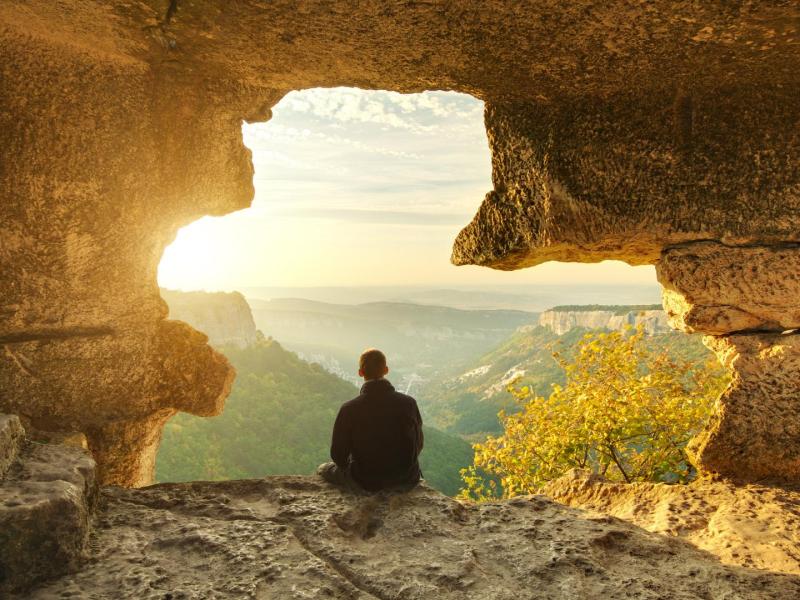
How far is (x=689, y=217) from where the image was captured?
4.50 metres

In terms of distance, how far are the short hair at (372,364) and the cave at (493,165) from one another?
1517 mm

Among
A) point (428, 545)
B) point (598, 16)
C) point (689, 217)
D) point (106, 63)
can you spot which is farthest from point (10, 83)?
point (689, 217)

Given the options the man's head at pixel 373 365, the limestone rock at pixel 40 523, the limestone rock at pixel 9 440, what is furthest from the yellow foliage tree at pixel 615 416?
the limestone rock at pixel 9 440

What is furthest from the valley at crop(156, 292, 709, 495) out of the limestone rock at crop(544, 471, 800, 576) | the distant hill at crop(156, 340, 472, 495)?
the limestone rock at crop(544, 471, 800, 576)

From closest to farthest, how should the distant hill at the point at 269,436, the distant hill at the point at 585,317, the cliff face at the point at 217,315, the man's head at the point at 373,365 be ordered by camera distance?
the man's head at the point at 373,365
the distant hill at the point at 269,436
the cliff face at the point at 217,315
the distant hill at the point at 585,317

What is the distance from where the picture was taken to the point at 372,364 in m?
4.46

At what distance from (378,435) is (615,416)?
600 cm

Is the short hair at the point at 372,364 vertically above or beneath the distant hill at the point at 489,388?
above

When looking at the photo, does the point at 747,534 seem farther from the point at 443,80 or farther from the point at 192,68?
the point at 192,68

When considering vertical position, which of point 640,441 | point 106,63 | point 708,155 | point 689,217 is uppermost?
point 106,63

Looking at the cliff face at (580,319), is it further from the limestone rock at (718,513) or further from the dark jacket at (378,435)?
the dark jacket at (378,435)

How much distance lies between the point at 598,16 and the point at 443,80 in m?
1.40

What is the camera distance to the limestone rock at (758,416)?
14.2 feet

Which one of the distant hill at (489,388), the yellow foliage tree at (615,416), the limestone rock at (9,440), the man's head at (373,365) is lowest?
the distant hill at (489,388)
